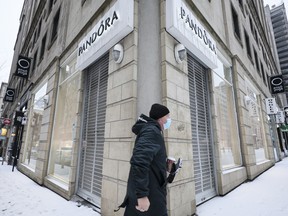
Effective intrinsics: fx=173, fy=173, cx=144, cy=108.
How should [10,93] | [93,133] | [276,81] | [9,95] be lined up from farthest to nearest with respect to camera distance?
[10,93]
[9,95]
[276,81]
[93,133]

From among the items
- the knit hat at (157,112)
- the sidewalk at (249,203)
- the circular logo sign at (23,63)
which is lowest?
the sidewalk at (249,203)

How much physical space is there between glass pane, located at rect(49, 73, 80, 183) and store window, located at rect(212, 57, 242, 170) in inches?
186

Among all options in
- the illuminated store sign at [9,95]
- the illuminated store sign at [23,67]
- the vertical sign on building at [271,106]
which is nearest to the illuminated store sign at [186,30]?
the vertical sign on building at [271,106]

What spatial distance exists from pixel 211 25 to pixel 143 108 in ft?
14.1

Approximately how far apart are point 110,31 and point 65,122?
4009mm

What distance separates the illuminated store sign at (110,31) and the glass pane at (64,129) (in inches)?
58.3

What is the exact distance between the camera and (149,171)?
6.79 feet

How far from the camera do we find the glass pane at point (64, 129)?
19.2 ft

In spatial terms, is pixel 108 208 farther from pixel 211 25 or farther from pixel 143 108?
pixel 211 25

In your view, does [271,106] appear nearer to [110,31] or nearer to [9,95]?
[110,31]

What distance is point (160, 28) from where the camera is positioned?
156 inches

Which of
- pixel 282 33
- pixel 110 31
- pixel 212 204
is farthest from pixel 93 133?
pixel 282 33

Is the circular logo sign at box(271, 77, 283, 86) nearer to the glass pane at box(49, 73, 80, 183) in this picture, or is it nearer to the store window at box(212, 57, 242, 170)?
the store window at box(212, 57, 242, 170)

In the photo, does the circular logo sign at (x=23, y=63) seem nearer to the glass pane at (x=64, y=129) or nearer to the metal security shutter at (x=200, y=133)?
the glass pane at (x=64, y=129)
